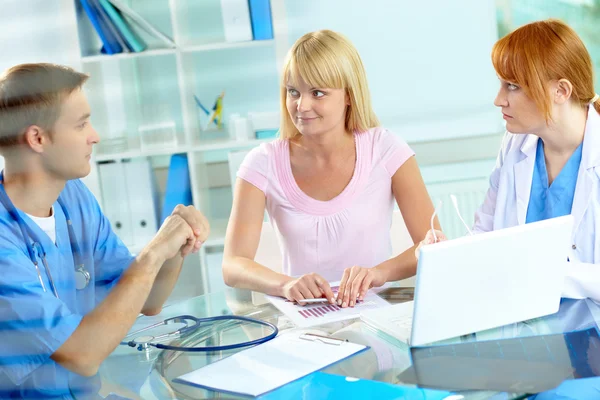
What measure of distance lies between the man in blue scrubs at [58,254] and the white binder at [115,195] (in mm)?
1111

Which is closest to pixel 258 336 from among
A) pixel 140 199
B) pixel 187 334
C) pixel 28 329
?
pixel 187 334

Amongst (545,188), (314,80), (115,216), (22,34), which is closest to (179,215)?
(314,80)

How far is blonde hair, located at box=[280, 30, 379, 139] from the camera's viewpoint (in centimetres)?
158

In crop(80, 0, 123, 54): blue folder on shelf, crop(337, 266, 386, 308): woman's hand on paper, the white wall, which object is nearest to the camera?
crop(337, 266, 386, 308): woman's hand on paper

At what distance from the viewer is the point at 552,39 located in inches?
56.1

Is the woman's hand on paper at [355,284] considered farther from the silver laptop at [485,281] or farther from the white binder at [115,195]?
the white binder at [115,195]

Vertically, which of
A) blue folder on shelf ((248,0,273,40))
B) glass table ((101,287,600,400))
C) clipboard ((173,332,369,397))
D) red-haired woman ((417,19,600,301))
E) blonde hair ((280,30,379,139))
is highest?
blue folder on shelf ((248,0,273,40))

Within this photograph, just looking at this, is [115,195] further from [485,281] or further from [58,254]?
[485,281]

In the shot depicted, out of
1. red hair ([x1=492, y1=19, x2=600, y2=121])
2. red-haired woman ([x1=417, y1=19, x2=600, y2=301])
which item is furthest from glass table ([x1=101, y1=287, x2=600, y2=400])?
red hair ([x1=492, y1=19, x2=600, y2=121])

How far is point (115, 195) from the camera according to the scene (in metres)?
2.46

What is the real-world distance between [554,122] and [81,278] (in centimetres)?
98

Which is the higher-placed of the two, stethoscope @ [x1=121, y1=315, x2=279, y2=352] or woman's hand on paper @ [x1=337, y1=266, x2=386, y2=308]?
woman's hand on paper @ [x1=337, y1=266, x2=386, y2=308]

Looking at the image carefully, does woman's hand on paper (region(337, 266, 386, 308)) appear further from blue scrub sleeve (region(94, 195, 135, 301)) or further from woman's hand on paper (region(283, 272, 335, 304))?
blue scrub sleeve (region(94, 195, 135, 301))

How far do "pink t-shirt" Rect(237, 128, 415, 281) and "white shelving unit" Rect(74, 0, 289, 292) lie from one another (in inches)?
32.0
